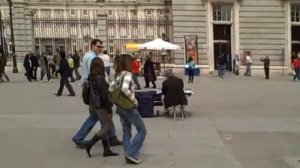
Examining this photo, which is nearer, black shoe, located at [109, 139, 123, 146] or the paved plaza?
the paved plaza

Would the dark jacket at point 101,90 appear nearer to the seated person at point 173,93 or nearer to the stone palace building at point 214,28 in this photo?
the seated person at point 173,93

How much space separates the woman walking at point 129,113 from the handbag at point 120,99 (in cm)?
3

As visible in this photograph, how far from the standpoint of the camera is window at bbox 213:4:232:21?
33938 mm

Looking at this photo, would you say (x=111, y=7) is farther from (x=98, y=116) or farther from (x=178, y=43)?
(x=98, y=116)

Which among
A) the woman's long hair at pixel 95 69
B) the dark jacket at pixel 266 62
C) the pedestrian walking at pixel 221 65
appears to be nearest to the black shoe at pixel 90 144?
the woman's long hair at pixel 95 69

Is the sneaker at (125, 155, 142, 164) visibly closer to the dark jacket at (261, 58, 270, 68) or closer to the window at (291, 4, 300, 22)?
the dark jacket at (261, 58, 270, 68)

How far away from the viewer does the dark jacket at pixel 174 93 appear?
40.6 feet

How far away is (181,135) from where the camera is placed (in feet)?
34.0

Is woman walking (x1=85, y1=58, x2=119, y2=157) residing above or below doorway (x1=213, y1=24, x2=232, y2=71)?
below

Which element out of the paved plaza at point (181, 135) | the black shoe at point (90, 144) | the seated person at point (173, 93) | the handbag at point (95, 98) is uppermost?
the handbag at point (95, 98)

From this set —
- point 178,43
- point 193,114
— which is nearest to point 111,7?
point 178,43

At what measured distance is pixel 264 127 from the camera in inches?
457

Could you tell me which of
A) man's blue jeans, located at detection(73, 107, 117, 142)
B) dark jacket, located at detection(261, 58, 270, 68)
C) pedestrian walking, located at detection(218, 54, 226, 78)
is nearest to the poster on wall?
pedestrian walking, located at detection(218, 54, 226, 78)

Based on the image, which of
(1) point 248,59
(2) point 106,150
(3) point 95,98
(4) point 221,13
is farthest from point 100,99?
(4) point 221,13
